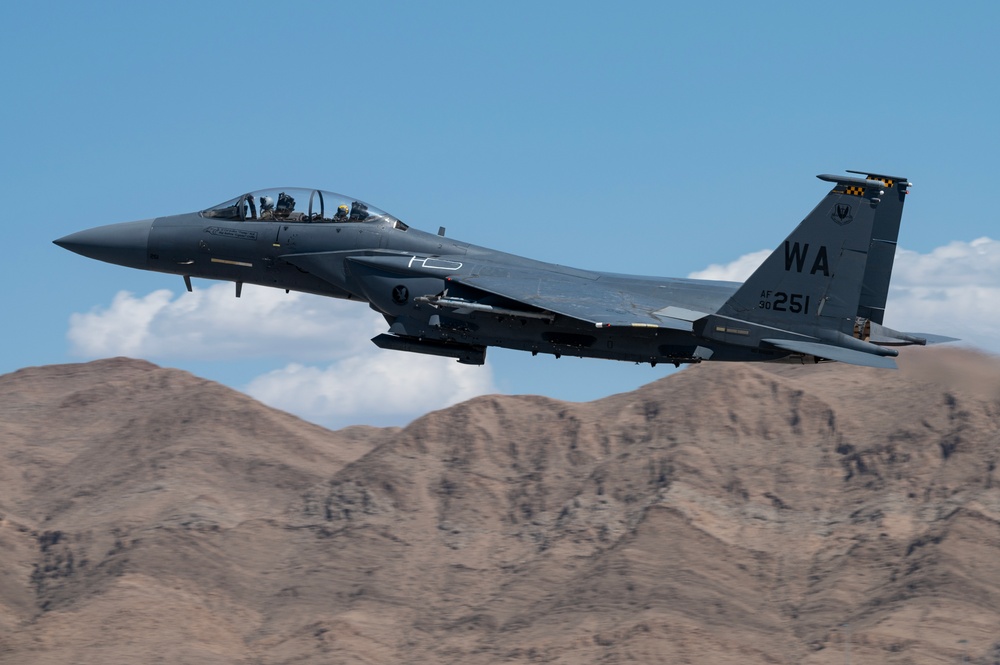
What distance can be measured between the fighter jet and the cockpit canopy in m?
0.03

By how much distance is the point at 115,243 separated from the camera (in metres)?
27.0

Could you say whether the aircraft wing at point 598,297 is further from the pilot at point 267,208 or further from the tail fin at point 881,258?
the pilot at point 267,208

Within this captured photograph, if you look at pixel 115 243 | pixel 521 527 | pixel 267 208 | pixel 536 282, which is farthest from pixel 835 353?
pixel 521 527

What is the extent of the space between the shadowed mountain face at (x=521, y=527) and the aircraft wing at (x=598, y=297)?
48.0m

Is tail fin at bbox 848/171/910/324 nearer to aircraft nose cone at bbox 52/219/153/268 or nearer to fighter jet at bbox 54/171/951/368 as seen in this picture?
fighter jet at bbox 54/171/951/368

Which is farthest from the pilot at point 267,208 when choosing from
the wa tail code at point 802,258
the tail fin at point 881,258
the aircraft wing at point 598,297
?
the tail fin at point 881,258

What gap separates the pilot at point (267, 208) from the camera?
2653 centimetres

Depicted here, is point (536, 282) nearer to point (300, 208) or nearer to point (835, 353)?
point (300, 208)

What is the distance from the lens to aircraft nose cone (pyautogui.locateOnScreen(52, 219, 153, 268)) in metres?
27.0

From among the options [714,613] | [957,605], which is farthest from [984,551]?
[714,613]

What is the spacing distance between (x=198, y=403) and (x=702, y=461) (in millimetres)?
36694

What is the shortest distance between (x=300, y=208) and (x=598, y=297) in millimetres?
6664

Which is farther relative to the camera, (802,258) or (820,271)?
Result: (802,258)

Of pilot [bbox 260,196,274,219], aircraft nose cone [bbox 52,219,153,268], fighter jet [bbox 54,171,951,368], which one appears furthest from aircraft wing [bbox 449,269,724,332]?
aircraft nose cone [bbox 52,219,153,268]
